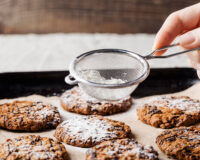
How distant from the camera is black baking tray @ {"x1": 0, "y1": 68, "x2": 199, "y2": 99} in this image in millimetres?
2465

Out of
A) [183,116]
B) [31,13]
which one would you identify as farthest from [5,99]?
[31,13]

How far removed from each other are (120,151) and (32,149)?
0.44 metres

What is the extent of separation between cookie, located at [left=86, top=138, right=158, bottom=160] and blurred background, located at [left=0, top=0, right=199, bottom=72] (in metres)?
2.12

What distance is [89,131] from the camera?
6.18ft

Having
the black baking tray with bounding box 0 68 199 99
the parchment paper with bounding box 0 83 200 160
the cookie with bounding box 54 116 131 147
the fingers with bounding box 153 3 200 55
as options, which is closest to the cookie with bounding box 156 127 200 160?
the parchment paper with bounding box 0 83 200 160

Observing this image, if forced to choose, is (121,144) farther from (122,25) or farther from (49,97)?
(122,25)

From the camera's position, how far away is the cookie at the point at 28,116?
197 cm

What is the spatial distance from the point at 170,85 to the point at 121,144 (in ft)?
3.18

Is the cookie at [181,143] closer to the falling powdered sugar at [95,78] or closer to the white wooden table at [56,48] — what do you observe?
the falling powdered sugar at [95,78]

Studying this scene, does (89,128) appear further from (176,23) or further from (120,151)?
(176,23)

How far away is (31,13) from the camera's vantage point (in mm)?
4168

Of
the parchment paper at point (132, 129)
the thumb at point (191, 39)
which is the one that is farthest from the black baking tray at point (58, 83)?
the thumb at point (191, 39)

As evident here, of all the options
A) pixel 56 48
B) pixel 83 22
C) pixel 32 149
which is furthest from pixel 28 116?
pixel 83 22

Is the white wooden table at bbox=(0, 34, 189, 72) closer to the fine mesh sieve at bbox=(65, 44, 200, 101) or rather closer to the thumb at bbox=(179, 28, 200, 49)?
the fine mesh sieve at bbox=(65, 44, 200, 101)
